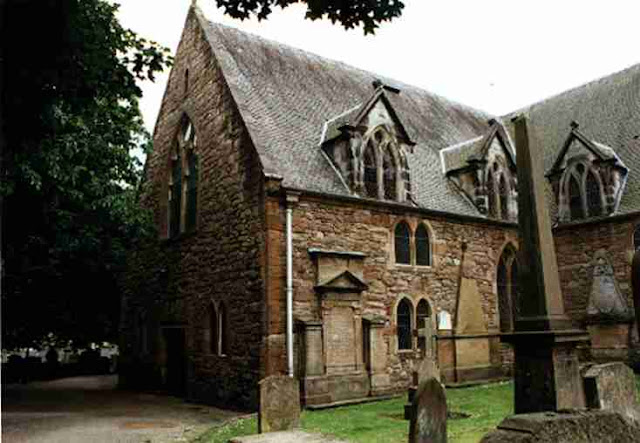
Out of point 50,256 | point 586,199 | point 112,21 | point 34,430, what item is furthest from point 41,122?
point 586,199

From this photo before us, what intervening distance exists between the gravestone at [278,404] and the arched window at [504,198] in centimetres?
1416

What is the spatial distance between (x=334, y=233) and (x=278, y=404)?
7.53 meters

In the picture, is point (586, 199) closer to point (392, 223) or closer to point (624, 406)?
point (392, 223)

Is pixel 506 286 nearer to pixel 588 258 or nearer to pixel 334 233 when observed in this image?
pixel 588 258

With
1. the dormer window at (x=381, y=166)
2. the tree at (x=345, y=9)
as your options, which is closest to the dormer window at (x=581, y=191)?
the dormer window at (x=381, y=166)

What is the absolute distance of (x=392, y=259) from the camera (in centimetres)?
1709

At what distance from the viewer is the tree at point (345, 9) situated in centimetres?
690

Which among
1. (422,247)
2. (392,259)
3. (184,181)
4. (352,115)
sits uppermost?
(352,115)

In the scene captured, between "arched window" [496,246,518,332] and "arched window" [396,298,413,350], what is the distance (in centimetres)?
450

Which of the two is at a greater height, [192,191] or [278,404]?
[192,191]

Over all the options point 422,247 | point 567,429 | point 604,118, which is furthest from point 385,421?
point 604,118

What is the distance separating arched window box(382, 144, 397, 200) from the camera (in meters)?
17.8

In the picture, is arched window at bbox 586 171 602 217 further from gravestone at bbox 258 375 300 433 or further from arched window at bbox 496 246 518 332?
gravestone at bbox 258 375 300 433

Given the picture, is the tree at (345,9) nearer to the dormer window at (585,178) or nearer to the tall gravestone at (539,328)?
the tall gravestone at (539,328)
